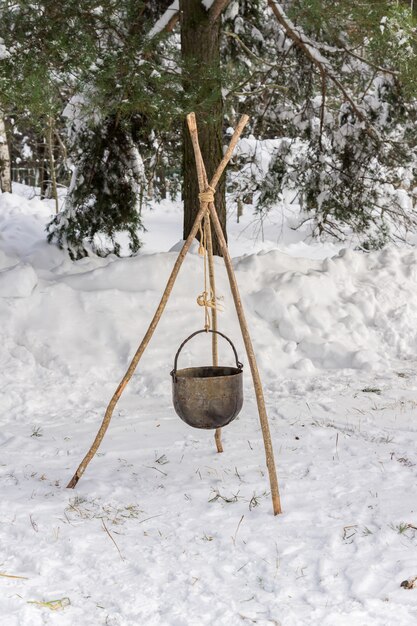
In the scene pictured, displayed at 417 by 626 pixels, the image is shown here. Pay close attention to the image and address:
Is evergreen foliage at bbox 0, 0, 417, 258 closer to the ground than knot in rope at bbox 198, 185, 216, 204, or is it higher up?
higher up

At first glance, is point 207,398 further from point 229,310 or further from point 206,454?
point 229,310

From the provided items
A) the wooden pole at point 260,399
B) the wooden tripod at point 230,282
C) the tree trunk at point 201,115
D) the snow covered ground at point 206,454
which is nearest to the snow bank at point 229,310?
the snow covered ground at point 206,454

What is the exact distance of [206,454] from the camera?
3.95 meters

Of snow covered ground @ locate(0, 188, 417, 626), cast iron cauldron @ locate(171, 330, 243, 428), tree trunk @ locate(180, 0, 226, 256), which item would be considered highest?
tree trunk @ locate(180, 0, 226, 256)

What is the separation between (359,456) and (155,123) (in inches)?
117

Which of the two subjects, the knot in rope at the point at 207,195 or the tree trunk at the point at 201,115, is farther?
the tree trunk at the point at 201,115

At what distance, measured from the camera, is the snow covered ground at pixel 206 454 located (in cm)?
251

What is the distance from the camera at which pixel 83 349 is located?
5484mm

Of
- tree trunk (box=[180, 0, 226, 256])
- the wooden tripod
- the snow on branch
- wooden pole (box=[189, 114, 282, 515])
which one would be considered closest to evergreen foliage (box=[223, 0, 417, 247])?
the snow on branch

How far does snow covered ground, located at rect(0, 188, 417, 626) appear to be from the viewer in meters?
2.51

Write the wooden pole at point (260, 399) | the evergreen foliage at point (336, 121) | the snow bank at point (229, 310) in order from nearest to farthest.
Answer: the wooden pole at point (260, 399), the snow bank at point (229, 310), the evergreen foliage at point (336, 121)

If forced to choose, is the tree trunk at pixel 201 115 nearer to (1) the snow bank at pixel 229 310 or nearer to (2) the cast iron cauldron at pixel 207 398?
(1) the snow bank at pixel 229 310

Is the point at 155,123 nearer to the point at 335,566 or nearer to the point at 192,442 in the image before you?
the point at 192,442

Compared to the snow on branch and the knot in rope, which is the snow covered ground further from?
the snow on branch
